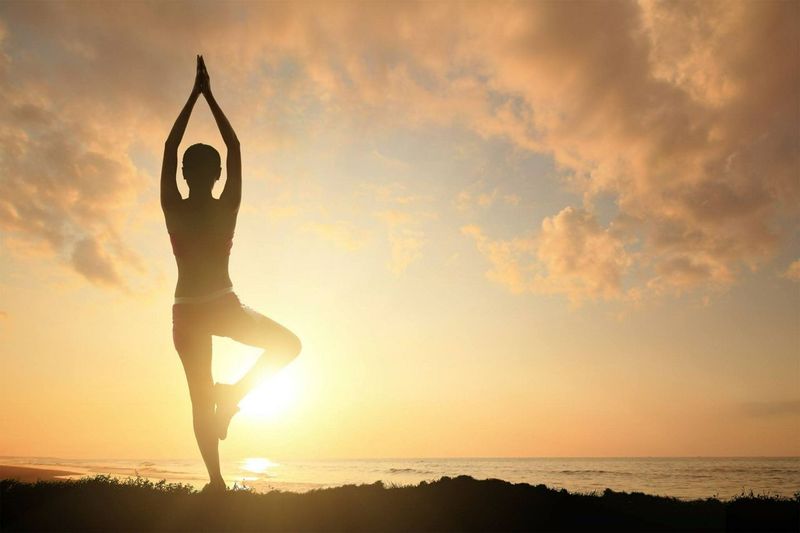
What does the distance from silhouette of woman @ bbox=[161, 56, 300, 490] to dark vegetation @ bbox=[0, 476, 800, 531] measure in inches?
26.9

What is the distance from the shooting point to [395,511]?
13.9ft

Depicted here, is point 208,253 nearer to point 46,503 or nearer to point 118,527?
point 118,527

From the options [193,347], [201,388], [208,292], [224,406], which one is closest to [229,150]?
[208,292]

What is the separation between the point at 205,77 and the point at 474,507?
452 centimetres

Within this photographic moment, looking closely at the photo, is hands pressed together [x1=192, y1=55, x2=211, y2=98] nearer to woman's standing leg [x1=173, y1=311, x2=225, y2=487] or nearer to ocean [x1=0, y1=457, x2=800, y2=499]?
woman's standing leg [x1=173, y1=311, x2=225, y2=487]

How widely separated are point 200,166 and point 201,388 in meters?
2.03

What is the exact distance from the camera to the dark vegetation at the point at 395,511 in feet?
12.7

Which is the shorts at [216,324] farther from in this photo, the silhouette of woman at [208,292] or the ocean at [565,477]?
the ocean at [565,477]

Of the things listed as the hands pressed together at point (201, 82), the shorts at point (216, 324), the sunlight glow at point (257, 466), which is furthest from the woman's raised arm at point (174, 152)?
the sunlight glow at point (257, 466)

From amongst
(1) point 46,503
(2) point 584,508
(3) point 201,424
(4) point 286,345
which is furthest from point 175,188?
(2) point 584,508

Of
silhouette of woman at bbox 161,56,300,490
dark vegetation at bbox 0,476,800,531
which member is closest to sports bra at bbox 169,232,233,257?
silhouette of woman at bbox 161,56,300,490

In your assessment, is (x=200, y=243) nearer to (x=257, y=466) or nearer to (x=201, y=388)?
(x=201, y=388)

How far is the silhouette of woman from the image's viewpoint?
15.5 ft

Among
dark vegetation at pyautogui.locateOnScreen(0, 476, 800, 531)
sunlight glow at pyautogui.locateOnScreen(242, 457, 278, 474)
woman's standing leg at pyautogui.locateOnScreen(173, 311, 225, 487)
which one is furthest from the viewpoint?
sunlight glow at pyautogui.locateOnScreen(242, 457, 278, 474)
